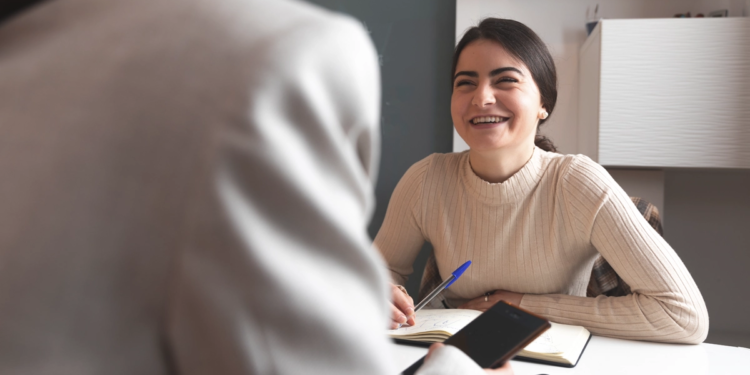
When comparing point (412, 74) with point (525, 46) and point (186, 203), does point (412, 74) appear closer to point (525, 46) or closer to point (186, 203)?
point (525, 46)

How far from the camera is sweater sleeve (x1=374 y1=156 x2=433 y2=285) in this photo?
1.52 meters

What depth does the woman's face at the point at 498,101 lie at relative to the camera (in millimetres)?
1393

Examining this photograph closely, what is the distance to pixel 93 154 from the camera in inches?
9.7

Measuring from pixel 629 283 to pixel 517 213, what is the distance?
30 centimetres

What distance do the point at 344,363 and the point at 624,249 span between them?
3.45 feet

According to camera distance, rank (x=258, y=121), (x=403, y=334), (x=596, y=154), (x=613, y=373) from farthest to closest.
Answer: (x=596, y=154) → (x=403, y=334) → (x=613, y=373) → (x=258, y=121)

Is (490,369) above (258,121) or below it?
below

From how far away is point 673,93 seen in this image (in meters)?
2.22

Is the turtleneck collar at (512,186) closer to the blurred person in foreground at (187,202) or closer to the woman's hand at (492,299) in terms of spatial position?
the woman's hand at (492,299)

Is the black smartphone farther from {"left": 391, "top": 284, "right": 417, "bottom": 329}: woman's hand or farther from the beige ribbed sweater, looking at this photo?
the beige ribbed sweater

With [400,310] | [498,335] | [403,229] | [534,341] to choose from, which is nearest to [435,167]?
[403,229]

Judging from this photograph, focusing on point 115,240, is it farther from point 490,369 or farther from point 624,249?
point 624,249

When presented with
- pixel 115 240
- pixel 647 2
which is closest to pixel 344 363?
pixel 115 240

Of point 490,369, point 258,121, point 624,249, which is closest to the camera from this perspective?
point 258,121
